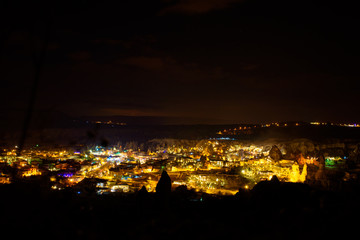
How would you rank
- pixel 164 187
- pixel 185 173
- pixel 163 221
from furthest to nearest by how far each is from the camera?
pixel 185 173
pixel 164 187
pixel 163 221

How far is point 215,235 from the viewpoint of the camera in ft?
13.3

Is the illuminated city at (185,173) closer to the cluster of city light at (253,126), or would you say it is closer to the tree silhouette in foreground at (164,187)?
the tree silhouette in foreground at (164,187)

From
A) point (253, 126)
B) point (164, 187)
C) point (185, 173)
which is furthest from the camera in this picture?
point (253, 126)

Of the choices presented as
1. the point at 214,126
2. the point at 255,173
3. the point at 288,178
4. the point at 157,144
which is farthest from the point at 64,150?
the point at 214,126

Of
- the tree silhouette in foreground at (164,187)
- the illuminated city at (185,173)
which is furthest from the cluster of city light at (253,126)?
the tree silhouette in foreground at (164,187)

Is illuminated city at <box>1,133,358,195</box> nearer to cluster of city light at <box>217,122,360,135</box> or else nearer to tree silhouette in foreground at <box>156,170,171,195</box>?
tree silhouette in foreground at <box>156,170,171,195</box>

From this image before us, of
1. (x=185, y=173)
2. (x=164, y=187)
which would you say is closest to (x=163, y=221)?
(x=164, y=187)

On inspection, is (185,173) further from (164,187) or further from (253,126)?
(253,126)

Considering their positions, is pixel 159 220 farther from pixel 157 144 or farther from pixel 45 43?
pixel 157 144

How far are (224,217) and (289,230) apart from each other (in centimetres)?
247

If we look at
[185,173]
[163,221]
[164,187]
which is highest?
[163,221]

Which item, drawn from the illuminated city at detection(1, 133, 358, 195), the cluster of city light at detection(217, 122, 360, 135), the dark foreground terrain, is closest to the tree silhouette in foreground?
the dark foreground terrain

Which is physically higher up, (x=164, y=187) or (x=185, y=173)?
(x=164, y=187)

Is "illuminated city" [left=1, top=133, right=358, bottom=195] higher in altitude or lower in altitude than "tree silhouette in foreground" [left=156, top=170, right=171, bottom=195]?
lower
